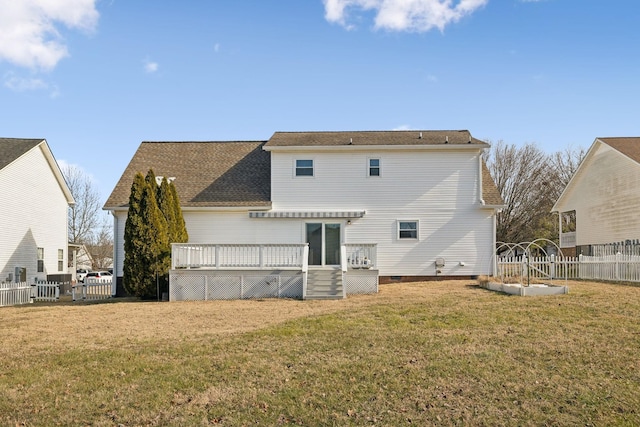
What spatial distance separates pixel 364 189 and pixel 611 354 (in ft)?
45.4

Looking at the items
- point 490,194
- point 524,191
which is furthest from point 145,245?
point 524,191

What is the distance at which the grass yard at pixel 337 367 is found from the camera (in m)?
5.97

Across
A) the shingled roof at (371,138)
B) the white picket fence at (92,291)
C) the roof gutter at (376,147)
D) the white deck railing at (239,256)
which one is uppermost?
the shingled roof at (371,138)

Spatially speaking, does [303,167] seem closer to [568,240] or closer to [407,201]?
[407,201]

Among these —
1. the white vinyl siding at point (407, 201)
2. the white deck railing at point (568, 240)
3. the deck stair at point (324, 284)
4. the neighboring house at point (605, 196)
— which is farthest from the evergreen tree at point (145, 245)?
the white deck railing at point (568, 240)

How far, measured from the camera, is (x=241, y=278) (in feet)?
54.4

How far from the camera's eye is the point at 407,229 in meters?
20.9

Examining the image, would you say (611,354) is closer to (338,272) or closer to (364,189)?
(338,272)

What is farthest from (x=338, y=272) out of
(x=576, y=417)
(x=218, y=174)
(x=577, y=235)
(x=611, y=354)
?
(x=577, y=235)

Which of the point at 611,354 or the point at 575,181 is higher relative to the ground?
the point at 575,181

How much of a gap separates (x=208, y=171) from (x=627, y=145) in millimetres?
21265

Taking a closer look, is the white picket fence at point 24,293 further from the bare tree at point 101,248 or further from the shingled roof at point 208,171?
the bare tree at point 101,248

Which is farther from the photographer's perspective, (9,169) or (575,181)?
(575,181)

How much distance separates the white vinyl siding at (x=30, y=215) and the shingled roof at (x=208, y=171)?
4.92 m
